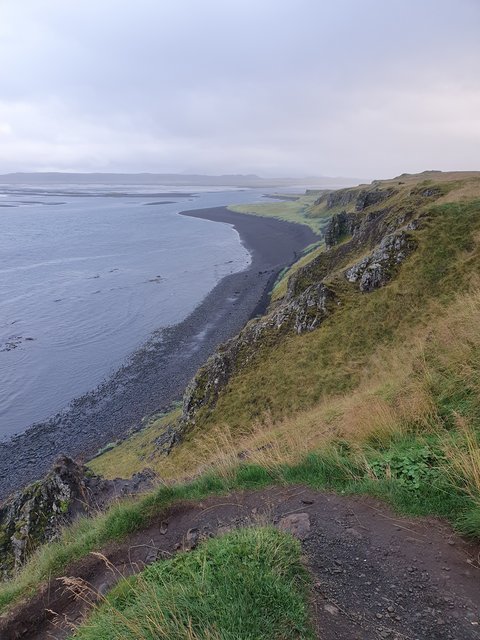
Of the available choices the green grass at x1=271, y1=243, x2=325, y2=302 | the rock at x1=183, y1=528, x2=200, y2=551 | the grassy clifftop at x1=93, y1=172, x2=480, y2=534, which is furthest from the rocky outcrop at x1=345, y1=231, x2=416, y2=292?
the green grass at x1=271, y1=243, x2=325, y2=302

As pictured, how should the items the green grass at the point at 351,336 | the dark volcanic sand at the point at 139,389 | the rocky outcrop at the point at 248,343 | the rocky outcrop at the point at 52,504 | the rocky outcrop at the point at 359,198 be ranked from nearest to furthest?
the rocky outcrop at the point at 52,504 → the green grass at the point at 351,336 → the rocky outcrop at the point at 248,343 → the dark volcanic sand at the point at 139,389 → the rocky outcrop at the point at 359,198

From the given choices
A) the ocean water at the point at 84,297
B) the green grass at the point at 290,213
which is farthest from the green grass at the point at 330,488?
the green grass at the point at 290,213

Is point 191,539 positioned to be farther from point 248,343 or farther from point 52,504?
point 248,343

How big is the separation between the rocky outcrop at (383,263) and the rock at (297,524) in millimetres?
20009

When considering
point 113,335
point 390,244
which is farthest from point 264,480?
point 113,335

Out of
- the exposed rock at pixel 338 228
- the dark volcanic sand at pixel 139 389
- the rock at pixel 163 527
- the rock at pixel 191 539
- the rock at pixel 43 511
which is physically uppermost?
the exposed rock at pixel 338 228

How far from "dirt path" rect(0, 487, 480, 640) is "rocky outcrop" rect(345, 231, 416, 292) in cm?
1935

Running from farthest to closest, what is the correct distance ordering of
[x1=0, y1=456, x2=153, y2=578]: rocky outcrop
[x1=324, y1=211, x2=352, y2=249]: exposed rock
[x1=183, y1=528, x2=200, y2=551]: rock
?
[x1=324, y1=211, x2=352, y2=249]: exposed rock → [x1=0, y1=456, x2=153, y2=578]: rocky outcrop → [x1=183, y1=528, x2=200, y2=551]: rock

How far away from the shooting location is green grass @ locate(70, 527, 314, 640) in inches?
168

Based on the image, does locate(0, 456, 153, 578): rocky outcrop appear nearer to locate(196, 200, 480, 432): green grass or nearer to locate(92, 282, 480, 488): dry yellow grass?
locate(92, 282, 480, 488): dry yellow grass

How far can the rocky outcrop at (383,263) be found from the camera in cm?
2514

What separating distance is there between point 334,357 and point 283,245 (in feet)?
277

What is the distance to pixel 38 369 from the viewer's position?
44.6 m

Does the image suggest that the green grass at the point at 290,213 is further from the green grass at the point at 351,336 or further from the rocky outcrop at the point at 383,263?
the green grass at the point at 351,336
